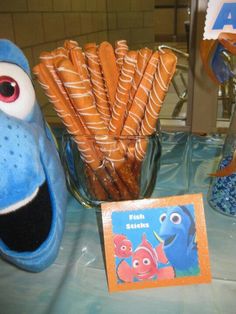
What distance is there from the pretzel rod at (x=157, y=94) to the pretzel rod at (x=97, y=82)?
6cm

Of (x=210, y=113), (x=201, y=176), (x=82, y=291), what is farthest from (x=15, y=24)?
(x=82, y=291)

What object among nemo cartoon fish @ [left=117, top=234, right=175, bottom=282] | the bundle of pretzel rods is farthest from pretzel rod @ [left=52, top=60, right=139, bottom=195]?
nemo cartoon fish @ [left=117, top=234, right=175, bottom=282]

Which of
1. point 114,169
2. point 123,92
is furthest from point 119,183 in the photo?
point 123,92

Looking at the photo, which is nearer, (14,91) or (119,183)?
(14,91)

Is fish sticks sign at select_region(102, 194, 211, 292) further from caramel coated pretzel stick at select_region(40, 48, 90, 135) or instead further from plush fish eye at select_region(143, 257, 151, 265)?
caramel coated pretzel stick at select_region(40, 48, 90, 135)

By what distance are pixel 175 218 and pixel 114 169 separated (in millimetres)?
110

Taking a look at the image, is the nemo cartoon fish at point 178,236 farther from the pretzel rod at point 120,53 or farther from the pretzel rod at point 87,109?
the pretzel rod at point 120,53

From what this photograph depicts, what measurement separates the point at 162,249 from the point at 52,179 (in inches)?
6.0

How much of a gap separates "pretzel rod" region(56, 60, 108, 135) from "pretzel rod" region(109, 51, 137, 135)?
16 mm

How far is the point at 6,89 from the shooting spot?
32 centimetres

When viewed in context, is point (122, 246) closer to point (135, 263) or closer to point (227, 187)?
point (135, 263)

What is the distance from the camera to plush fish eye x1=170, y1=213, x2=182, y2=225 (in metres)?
0.37

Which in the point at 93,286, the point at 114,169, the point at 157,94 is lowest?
the point at 93,286

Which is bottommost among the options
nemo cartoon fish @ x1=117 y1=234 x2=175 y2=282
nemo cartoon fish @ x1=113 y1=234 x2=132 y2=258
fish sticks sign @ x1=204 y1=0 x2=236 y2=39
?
nemo cartoon fish @ x1=117 y1=234 x2=175 y2=282
